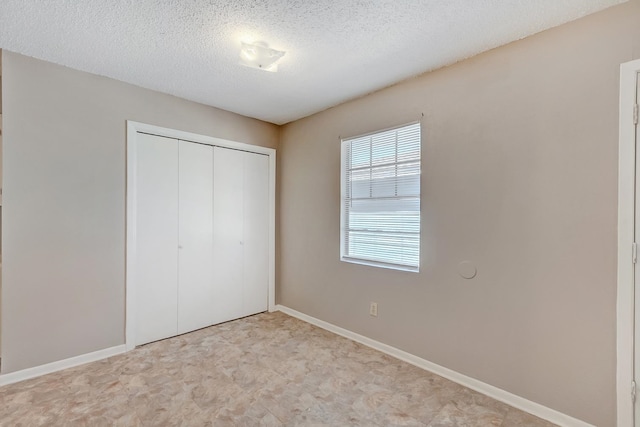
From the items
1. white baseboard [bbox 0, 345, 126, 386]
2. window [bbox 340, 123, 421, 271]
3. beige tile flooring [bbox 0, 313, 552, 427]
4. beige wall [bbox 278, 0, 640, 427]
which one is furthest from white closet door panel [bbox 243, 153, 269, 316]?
beige wall [bbox 278, 0, 640, 427]

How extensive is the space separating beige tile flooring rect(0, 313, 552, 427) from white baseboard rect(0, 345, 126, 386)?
0.23ft

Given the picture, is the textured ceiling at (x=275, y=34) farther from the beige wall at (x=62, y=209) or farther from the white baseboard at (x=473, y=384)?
the white baseboard at (x=473, y=384)

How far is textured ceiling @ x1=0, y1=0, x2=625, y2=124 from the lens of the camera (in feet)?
5.57

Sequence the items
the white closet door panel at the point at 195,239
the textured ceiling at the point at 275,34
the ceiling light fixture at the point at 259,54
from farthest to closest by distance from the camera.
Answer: the white closet door panel at the point at 195,239 → the ceiling light fixture at the point at 259,54 → the textured ceiling at the point at 275,34

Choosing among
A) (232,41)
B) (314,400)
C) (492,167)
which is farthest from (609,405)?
(232,41)

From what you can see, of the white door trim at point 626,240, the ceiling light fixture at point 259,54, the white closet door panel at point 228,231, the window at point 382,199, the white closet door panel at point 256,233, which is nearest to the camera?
the white door trim at point 626,240

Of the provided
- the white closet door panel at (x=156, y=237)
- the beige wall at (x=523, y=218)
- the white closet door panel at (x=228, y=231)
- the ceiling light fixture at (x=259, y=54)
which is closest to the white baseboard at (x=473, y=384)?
the beige wall at (x=523, y=218)

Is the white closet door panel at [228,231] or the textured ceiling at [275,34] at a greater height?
the textured ceiling at [275,34]

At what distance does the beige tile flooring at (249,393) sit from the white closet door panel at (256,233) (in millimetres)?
941

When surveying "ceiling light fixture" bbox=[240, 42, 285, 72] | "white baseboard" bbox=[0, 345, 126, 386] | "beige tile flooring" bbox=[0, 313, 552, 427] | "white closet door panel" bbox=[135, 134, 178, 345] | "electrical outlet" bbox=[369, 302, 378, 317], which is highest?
"ceiling light fixture" bbox=[240, 42, 285, 72]

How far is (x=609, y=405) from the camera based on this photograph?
1663 mm

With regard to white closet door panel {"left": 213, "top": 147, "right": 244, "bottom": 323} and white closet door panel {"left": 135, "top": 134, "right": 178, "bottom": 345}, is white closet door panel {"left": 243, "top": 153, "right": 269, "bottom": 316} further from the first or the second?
white closet door panel {"left": 135, "top": 134, "right": 178, "bottom": 345}

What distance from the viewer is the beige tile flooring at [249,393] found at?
1.84 m

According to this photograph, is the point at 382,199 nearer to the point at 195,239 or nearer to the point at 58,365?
the point at 195,239
